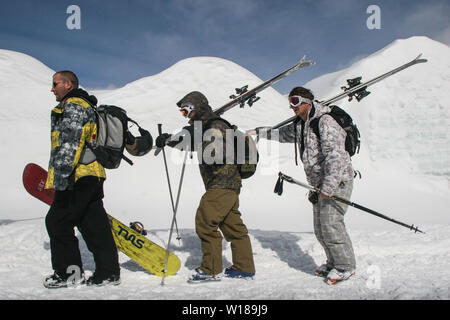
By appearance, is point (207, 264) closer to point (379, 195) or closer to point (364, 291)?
point (364, 291)

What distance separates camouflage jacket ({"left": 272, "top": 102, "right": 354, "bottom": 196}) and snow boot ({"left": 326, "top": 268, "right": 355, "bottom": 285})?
826mm

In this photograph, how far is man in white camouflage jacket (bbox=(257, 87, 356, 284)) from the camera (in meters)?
3.42

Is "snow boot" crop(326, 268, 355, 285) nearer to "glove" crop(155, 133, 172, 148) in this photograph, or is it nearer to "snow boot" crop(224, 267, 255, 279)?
"snow boot" crop(224, 267, 255, 279)

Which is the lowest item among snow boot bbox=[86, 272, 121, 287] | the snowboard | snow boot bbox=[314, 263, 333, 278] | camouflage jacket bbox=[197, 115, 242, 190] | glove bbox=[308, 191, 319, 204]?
snow boot bbox=[314, 263, 333, 278]

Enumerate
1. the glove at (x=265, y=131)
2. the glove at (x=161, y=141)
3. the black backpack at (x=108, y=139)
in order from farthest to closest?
the glove at (x=265, y=131)
the glove at (x=161, y=141)
the black backpack at (x=108, y=139)

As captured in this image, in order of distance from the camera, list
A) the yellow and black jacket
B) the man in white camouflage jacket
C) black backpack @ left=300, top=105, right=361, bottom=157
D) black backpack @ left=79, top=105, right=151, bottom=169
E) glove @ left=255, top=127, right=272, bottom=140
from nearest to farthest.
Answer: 1. the yellow and black jacket
2. black backpack @ left=79, top=105, right=151, bottom=169
3. the man in white camouflage jacket
4. black backpack @ left=300, top=105, right=361, bottom=157
5. glove @ left=255, top=127, right=272, bottom=140

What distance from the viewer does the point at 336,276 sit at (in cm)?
343

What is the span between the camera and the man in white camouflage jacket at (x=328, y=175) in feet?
11.2

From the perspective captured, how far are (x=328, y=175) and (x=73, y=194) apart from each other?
254 cm

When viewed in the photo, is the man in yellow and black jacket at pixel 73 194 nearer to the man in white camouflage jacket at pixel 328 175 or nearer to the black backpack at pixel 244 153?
the black backpack at pixel 244 153

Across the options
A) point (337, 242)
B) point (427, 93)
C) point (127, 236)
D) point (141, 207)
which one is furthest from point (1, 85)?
point (427, 93)

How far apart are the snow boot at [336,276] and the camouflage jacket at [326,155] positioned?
0.83m

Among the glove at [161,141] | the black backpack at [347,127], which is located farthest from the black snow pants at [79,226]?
the black backpack at [347,127]

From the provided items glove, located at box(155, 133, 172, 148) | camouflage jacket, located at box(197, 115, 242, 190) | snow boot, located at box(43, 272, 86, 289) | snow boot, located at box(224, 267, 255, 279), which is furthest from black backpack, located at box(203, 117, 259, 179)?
snow boot, located at box(43, 272, 86, 289)
